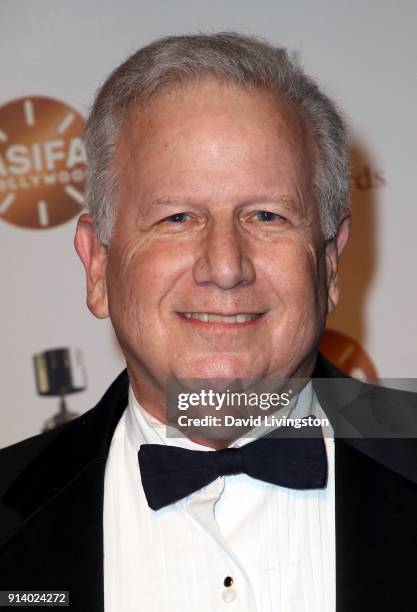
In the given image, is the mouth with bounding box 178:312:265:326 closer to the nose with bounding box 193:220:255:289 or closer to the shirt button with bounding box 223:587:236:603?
the nose with bounding box 193:220:255:289

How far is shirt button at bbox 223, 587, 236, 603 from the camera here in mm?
1578

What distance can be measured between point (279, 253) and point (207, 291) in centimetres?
14

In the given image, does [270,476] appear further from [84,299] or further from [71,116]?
[71,116]

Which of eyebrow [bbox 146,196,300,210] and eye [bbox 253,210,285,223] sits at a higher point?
eyebrow [bbox 146,196,300,210]

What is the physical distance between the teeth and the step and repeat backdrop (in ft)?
2.07

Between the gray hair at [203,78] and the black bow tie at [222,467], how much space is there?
16.1 inches

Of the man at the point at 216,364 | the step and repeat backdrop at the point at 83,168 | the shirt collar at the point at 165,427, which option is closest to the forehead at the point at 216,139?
the man at the point at 216,364

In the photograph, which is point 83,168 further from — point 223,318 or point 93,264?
point 223,318

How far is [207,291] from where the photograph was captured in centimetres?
162

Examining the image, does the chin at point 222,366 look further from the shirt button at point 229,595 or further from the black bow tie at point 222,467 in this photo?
the shirt button at point 229,595

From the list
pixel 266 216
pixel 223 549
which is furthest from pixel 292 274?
pixel 223 549

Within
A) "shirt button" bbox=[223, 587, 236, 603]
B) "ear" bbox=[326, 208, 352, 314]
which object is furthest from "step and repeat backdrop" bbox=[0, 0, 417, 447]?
"shirt button" bbox=[223, 587, 236, 603]

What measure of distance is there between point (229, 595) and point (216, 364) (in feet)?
1.23

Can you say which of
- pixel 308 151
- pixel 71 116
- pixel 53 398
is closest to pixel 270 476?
pixel 308 151
